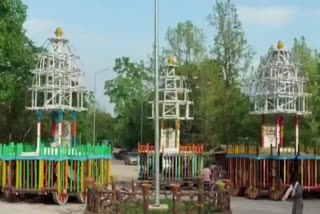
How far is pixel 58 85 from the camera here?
32.1 m

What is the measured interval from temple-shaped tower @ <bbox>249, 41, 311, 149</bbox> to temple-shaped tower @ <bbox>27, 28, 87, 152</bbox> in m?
9.57

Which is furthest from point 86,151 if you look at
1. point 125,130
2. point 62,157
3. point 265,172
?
point 125,130

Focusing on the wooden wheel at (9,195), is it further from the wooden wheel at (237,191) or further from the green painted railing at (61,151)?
the wooden wheel at (237,191)

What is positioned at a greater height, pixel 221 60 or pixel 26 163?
pixel 221 60

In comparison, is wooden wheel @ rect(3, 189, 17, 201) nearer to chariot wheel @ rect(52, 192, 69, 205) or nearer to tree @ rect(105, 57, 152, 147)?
chariot wheel @ rect(52, 192, 69, 205)

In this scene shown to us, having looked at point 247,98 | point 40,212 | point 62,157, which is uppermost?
point 247,98

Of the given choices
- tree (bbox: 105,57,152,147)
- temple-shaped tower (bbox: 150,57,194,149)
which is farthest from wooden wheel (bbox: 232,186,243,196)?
tree (bbox: 105,57,152,147)

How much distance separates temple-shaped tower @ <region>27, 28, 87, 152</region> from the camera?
3206 cm

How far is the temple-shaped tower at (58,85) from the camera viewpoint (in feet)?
105

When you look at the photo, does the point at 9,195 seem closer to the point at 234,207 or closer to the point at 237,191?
the point at 234,207

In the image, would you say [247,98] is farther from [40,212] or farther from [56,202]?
[40,212]

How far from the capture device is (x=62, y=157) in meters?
29.3

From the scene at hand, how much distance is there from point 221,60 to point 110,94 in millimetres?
51949

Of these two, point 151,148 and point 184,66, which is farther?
point 184,66
